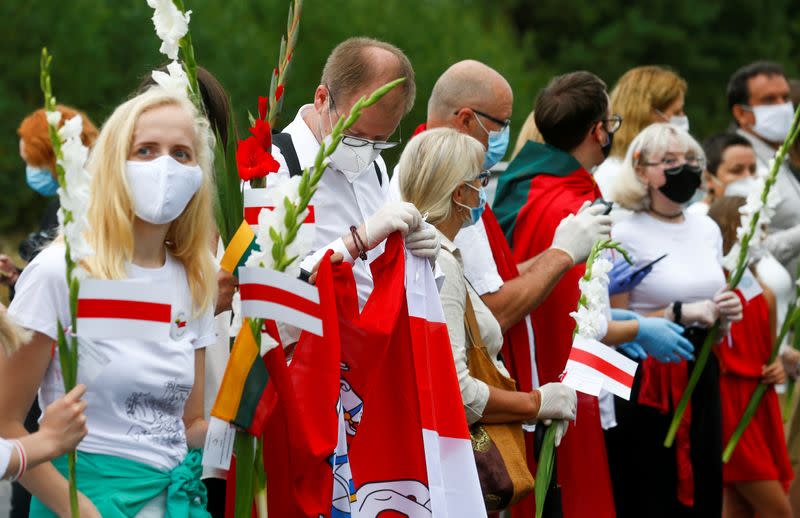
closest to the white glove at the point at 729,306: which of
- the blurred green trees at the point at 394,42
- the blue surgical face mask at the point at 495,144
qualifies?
the blue surgical face mask at the point at 495,144

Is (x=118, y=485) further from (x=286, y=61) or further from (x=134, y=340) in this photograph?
(x=286, y=61)

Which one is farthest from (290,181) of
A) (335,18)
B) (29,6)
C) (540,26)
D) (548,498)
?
(540,26)

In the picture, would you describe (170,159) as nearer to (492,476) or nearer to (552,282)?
(492,476)

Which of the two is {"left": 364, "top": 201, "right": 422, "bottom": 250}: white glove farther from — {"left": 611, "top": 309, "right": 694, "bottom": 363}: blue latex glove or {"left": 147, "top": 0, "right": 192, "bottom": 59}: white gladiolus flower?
{"left": 611, "top": 309, "right": 694, "bottom": 363}: blue latex glove

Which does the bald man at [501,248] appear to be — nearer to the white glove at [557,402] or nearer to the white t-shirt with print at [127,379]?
the white glove at [557,402]

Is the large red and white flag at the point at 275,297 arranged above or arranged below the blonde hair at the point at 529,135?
above

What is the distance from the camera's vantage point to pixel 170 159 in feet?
11.0

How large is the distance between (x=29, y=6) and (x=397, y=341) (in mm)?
20556

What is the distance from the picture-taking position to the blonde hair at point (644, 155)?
19.8ft

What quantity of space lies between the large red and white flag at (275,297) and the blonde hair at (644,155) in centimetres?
314

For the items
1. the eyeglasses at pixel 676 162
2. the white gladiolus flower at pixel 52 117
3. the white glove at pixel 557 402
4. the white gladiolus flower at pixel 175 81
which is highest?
the white gladiolus flower at pixel 52 117

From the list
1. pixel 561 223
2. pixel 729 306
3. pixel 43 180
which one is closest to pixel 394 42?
pixel 43 180

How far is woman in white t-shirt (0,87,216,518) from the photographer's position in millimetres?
→ 3162

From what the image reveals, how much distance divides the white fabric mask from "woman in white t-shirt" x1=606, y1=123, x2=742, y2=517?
71.9 inches
